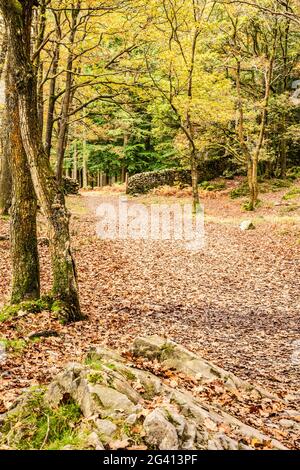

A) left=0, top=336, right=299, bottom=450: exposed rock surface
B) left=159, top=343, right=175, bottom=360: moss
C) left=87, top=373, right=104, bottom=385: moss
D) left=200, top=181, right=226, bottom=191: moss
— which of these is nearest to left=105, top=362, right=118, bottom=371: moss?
left=0, top=336, right=299, bottom=450: exposed rock surface

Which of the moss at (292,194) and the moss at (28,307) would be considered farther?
the moss at (292,194)

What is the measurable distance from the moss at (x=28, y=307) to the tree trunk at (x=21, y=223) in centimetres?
26

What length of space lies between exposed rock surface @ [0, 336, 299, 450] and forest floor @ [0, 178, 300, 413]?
0.56 meters

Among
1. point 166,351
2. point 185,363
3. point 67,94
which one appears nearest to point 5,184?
point 67,94

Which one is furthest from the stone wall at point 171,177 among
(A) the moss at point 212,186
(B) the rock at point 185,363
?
(B) the rock at point 185,363

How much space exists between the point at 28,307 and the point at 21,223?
4.73 ft

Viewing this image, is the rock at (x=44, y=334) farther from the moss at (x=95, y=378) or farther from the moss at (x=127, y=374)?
the moss at (x=95, y=378)

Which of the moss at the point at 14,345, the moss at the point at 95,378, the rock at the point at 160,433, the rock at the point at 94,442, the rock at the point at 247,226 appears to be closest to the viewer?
the rock at the point at 94,442

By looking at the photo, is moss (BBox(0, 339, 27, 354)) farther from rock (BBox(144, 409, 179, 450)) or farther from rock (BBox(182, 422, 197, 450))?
rock (BBox(182, 422, 197, 450))

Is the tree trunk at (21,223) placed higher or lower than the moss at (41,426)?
higher

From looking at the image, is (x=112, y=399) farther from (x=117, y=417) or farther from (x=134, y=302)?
(x=134, y=302)

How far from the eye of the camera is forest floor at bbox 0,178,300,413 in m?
5.64

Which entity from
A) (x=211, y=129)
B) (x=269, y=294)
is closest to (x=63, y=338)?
(x=269, y=294)

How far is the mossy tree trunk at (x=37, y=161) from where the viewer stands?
612cm
